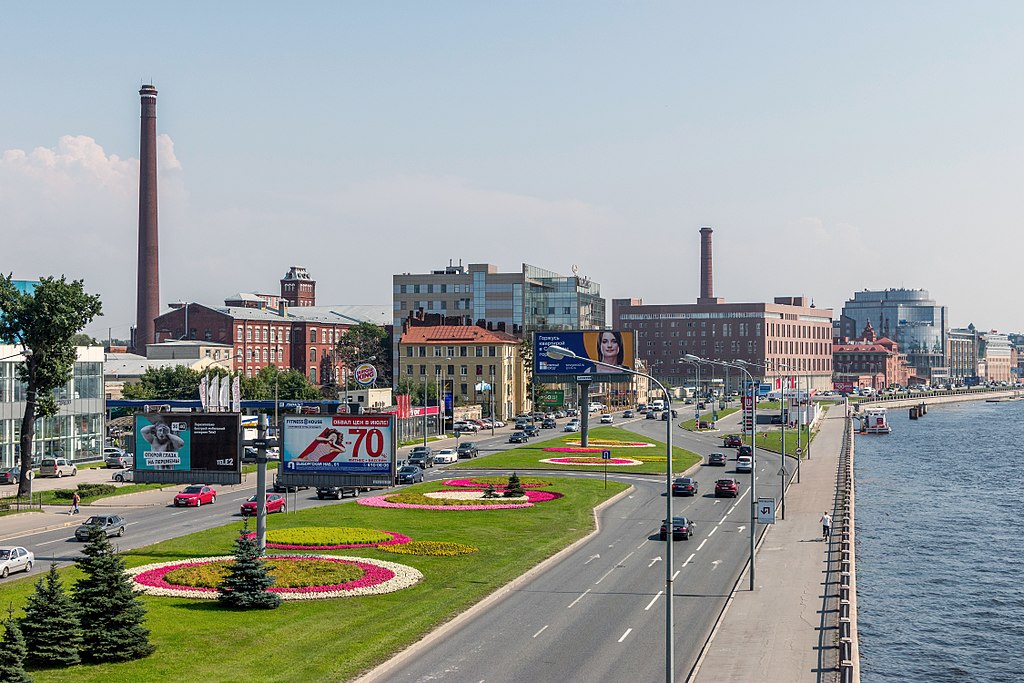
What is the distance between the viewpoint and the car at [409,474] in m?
91.5

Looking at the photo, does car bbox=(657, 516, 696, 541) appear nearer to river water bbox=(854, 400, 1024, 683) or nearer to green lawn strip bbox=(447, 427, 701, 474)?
river water bbox=(854, 400, 1024, 683)

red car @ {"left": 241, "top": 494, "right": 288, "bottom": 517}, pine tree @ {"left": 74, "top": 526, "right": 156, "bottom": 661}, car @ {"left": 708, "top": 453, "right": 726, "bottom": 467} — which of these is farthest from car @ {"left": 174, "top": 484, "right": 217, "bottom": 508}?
car @ {"left": 708, "top": 453, "right": 726, "bottom": 467}

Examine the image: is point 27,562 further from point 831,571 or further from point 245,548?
point 831,571

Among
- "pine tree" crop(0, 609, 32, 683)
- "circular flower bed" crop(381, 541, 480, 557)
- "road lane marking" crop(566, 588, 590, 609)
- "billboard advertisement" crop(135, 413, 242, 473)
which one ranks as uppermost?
"billboard advertisement" crop(135, 413, 242, 473)

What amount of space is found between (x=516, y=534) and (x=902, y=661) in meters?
23.3

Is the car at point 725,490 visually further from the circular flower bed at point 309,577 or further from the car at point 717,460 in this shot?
the circular flower bed at point 309,577

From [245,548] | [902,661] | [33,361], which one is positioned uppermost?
[33,361]

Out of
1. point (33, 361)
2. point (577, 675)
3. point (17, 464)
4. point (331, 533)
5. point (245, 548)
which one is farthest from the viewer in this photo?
point (17, 464)

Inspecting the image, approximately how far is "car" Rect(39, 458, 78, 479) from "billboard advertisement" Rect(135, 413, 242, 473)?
140 ft

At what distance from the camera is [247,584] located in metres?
44.2

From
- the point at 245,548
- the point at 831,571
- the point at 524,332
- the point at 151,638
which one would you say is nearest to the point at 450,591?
the point at 245,548

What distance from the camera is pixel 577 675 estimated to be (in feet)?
116

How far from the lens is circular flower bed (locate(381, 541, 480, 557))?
5756cm

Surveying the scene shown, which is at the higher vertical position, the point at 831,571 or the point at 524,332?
the point at 524,332
